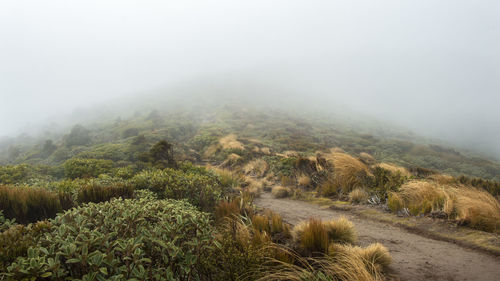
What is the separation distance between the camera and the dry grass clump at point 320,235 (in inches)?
121

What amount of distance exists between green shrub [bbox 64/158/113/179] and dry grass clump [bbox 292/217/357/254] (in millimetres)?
7134

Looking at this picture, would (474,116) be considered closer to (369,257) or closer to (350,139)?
(350,139)

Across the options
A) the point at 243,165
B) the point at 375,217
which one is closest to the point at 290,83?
the point at 243,165

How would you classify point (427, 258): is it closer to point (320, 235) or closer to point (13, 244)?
point (320, 235)

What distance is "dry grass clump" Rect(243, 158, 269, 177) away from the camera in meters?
11.5

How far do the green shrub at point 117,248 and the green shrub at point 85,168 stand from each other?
5.98 metres

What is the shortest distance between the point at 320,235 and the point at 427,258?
4.94 feet

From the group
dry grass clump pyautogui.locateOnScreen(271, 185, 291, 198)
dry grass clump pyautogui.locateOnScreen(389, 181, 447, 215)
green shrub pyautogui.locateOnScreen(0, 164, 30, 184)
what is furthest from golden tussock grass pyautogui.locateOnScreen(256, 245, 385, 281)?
green shrub pyautogui.locateOnScreen(0, 164, 30, 184)

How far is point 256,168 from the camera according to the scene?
1196 cm

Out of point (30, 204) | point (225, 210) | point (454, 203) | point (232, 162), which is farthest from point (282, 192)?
point (30, 204)

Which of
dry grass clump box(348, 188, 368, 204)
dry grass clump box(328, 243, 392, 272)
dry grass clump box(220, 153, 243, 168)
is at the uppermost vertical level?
dry grass clump box(328, 243, 392, 272)

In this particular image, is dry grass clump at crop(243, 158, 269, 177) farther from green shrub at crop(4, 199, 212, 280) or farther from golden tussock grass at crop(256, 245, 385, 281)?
green shrub at crop(4, 199, 212, 280)

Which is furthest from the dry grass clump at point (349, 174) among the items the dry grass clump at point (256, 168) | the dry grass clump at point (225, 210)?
the dry grass clump at point (225, 210)

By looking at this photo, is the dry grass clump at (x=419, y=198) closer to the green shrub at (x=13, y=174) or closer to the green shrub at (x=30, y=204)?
the green shrub at (x=30, y=204)
